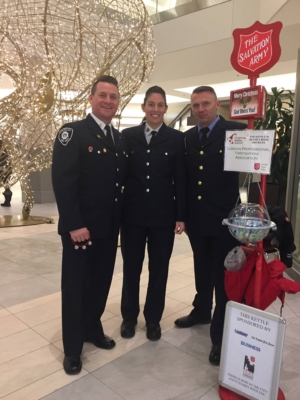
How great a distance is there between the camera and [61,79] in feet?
12.9

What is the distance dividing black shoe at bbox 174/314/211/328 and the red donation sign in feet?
5.60

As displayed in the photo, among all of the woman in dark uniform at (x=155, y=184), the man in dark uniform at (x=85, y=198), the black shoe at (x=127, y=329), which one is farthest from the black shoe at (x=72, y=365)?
the woman in dark uniform at (x=155, y=184)

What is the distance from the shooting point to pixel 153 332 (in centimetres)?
227

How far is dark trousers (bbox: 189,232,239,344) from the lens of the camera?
205 centimetres

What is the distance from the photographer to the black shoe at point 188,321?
96.8 inches

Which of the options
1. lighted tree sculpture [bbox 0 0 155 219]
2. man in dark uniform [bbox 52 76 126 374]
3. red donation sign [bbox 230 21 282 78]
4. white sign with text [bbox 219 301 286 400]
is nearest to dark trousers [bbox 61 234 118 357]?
man in dark uniform [bbox 52 76 126 374]

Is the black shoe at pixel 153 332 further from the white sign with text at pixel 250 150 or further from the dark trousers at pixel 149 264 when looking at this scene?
the white sign with text at pixel 250 150

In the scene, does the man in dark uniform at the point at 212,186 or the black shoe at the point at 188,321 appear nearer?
the man in dark uniform at the point at 212,186

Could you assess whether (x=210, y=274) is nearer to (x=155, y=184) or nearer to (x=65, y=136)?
(x=155, y=184)

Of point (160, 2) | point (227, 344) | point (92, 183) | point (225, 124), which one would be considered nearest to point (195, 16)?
point (160, 2)

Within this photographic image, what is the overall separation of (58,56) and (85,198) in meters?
2.64

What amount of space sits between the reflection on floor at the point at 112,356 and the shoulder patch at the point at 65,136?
4.20 ft

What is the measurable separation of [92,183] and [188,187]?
2.09 feet

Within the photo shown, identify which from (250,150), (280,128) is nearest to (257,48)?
(250,150)
